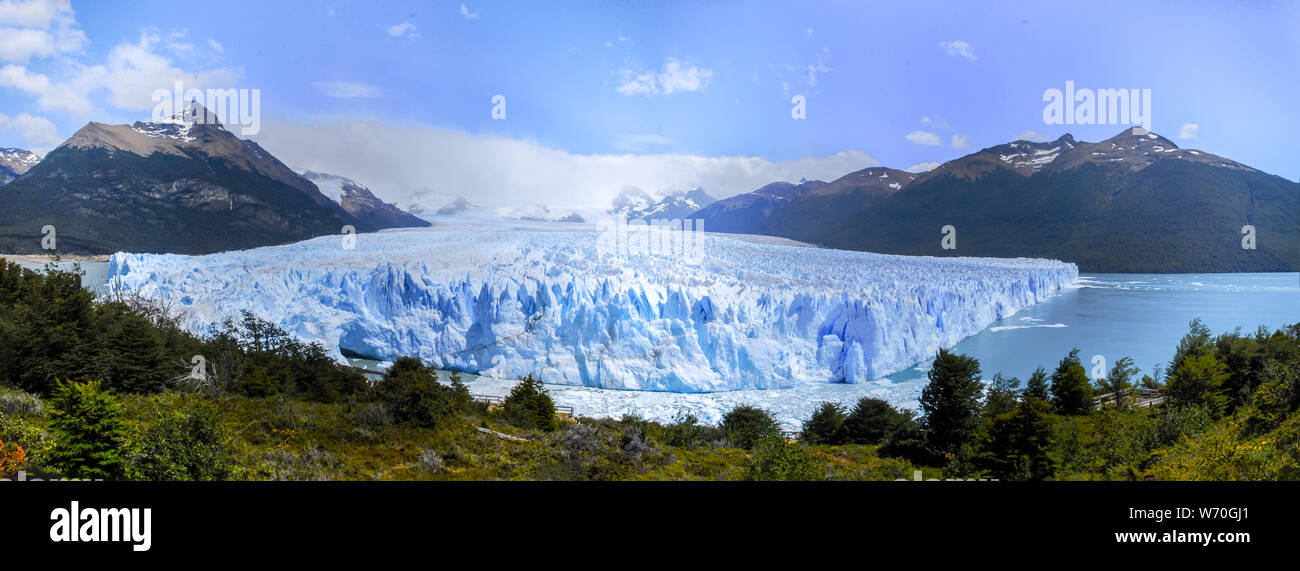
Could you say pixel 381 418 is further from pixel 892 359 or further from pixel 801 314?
pixel 892 359

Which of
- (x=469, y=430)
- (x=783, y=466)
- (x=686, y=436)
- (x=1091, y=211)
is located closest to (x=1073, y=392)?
(x=686, y=436)

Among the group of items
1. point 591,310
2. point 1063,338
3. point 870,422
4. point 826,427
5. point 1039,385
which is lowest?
point 826,427

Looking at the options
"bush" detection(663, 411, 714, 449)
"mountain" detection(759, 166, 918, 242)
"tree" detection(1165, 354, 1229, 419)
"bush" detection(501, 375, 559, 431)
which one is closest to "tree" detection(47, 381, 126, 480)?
"bush" detection(501, 375, 559, 431)

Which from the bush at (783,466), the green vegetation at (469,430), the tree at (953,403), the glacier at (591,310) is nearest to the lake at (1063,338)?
the glacier at (591,310)

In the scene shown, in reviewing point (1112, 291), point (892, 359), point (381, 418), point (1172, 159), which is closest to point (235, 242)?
point (381, 418)

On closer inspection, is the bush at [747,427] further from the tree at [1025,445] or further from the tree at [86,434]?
the tree at [86,434]

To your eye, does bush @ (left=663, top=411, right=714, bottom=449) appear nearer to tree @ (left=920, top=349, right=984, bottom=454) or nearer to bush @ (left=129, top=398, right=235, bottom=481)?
tree @ (left=920, top=349, right=984, bottom=454)

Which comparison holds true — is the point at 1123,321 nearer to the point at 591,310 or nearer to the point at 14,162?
the point at 591,310
